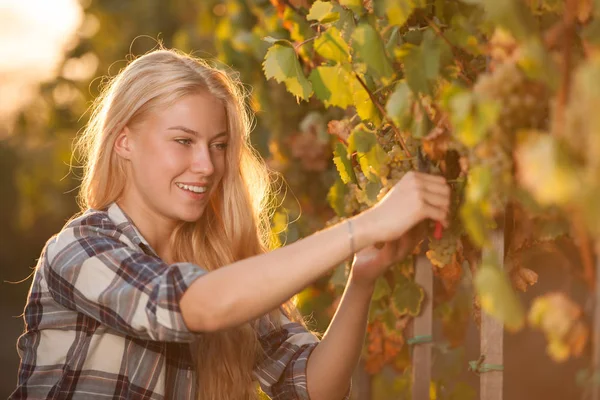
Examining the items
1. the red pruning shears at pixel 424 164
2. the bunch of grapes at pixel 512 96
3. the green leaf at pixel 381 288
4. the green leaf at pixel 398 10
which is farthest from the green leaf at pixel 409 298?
the bunch of grapes at pixel 512 96

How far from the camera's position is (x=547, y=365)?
7062 millimetres

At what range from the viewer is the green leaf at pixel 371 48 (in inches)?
68.7

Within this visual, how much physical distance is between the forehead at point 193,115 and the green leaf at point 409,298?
691mm

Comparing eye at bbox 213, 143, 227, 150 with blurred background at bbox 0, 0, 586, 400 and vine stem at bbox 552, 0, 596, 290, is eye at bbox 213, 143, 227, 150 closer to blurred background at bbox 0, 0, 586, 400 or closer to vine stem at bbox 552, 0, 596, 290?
blurred background at bbox 0, 0, 586, 400

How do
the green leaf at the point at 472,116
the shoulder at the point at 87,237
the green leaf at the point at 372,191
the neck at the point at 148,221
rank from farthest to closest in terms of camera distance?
the neck at the point at 148,221, the green leaf at the point at 372,191, the shoulder at the point at 87,237, the green leaf at the point at 472,116

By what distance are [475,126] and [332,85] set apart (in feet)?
2.57

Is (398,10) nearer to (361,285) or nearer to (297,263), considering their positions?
(297,263)

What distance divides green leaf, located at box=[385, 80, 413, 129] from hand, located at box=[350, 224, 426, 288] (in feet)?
0.75

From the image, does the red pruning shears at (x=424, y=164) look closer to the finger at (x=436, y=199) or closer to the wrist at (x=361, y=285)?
the finger at (x=436, y=199)

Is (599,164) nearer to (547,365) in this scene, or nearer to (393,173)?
(393,173)

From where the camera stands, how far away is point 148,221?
2467mm

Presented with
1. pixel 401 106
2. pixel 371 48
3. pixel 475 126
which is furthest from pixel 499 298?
pixel 371 48

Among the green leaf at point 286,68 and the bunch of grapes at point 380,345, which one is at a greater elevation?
the green leaf at point 286,68

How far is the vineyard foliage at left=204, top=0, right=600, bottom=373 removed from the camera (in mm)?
1106
